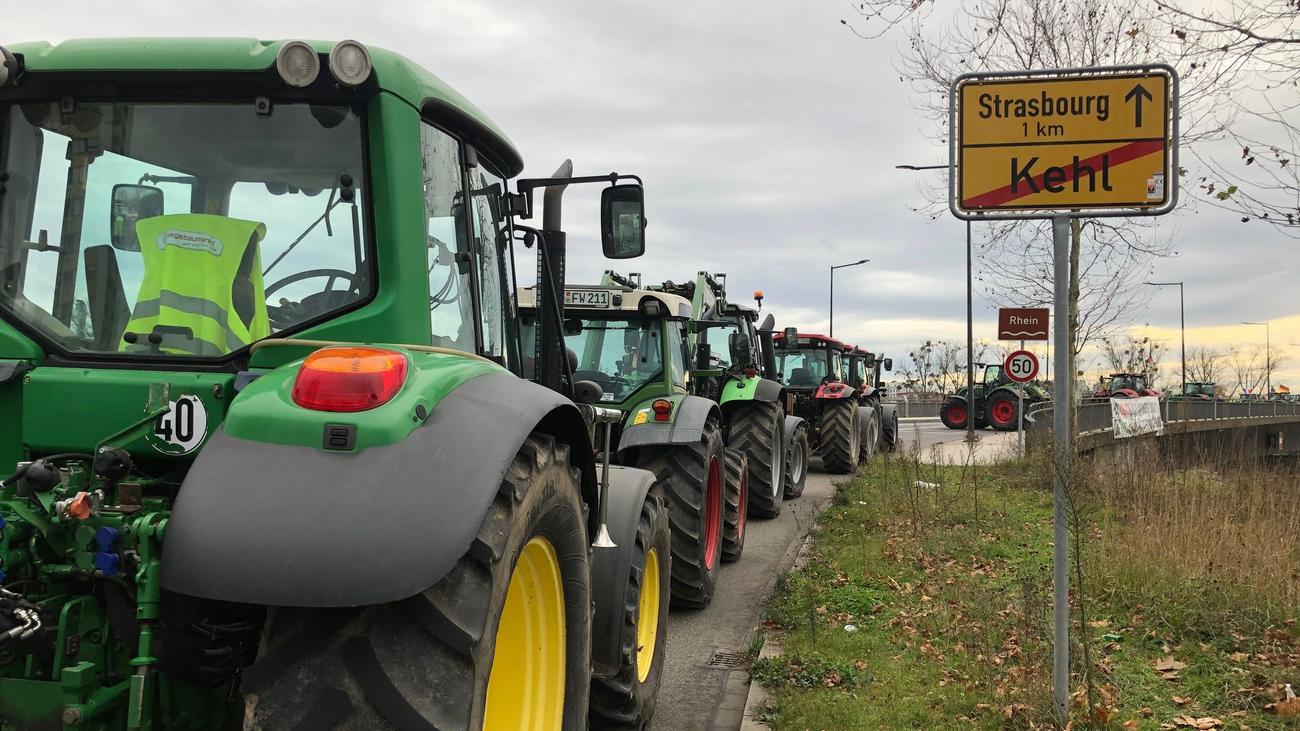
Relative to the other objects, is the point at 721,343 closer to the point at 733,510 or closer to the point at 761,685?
the point at 733,510

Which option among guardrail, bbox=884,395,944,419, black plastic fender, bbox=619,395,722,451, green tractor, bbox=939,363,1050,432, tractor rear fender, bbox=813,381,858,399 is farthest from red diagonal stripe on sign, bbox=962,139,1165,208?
guardrail, bbox=884,395,944,419

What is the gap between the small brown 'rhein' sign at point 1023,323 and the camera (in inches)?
569

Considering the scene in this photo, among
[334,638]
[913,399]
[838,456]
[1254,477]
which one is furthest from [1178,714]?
[913,399]

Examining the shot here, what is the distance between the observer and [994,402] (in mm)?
33062

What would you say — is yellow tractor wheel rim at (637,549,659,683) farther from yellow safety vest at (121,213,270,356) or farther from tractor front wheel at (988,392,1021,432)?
tractor front wheel at (988,392,1021,432)

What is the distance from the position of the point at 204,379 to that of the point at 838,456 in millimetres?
14824

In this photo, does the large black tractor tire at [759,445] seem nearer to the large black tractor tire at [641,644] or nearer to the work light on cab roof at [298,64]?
Result: the large black tractor tire at [641,644]

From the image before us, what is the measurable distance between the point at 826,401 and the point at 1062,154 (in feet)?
41.3

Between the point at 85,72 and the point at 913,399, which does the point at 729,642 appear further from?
the point at 913,399

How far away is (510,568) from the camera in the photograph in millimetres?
2562

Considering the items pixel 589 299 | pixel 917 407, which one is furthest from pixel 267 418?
pixel 917 407

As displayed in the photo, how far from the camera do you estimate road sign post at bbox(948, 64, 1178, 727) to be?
422cm

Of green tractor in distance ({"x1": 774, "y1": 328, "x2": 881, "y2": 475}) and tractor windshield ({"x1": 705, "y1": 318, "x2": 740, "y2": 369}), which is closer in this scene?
tractor windshield ({"x1": 705, "y1": 318, "x2": 740, "y2": 369})

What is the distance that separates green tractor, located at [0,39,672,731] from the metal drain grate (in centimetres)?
272
